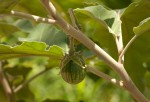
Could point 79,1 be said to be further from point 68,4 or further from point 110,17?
point 110,17

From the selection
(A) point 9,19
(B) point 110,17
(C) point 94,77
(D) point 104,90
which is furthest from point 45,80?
(B) point 110,17

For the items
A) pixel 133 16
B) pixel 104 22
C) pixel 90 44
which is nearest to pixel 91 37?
pixel 133 16

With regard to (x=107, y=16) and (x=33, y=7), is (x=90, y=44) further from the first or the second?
(x=33, y=7)

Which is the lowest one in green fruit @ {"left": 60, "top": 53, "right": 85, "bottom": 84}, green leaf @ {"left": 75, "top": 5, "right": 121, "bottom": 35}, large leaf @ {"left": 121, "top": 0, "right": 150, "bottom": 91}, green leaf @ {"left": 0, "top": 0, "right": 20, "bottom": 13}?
large leaf @ {"left": 121, "top": 0, "right": 150, "bottom": 91}

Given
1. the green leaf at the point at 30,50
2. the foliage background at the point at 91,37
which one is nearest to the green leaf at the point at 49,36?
the foliage background at the point at 91,37

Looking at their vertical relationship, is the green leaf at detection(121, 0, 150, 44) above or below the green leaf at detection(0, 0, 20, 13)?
below

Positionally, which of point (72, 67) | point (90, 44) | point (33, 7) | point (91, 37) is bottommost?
point (91, 37)

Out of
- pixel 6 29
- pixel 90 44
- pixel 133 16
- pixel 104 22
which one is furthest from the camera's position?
pixel 6 29

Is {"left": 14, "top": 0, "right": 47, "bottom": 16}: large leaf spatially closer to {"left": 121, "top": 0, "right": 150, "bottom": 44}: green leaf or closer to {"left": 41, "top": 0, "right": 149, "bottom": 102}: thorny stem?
{"left": 121, "top": 0, "right": 150, "bottom": 44}: green leaf

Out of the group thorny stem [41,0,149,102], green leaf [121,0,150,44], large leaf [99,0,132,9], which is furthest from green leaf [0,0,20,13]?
large leaf [99,0,132,9]
